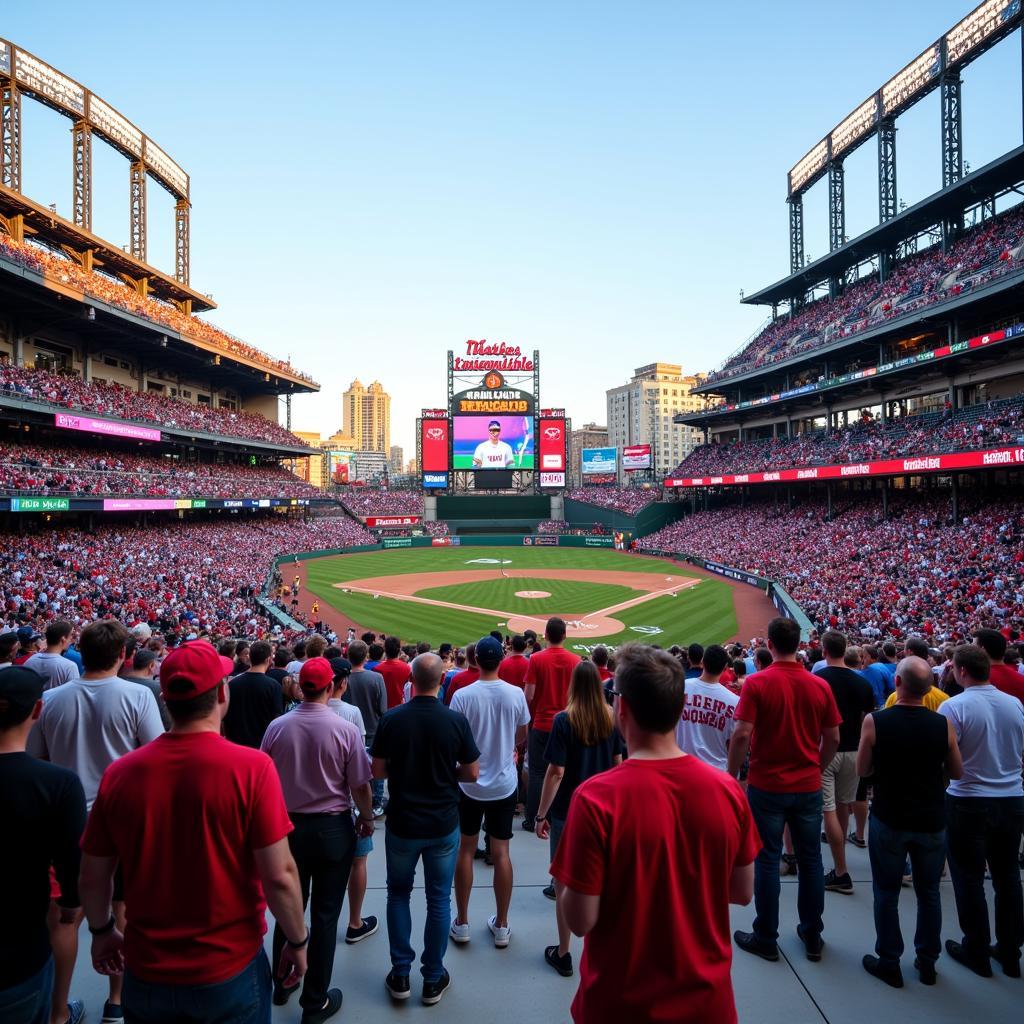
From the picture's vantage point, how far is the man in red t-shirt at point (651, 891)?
220 cm

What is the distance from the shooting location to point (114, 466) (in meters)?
40.2

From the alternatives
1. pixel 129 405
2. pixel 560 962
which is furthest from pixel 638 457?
pixel 560 962

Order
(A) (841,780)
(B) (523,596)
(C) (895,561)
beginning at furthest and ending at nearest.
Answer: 1. (B) (523,596)
2. (C) (895,561)
3. (A) (841,780)

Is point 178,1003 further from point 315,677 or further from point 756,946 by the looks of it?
point 756,946

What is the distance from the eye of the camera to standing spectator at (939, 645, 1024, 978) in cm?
426

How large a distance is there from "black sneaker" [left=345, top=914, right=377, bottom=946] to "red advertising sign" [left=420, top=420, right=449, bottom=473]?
64808 mm

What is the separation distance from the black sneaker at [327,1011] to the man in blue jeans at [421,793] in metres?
0.34

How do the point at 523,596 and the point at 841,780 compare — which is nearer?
the point at 841,780

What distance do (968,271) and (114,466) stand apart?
56.2m

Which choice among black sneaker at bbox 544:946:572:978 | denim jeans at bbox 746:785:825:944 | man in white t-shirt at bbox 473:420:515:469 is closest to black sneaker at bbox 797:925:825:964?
denim jeans at bbox 746:785:825:944

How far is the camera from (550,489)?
235 ft

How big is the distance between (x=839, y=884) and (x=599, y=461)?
3199 inches

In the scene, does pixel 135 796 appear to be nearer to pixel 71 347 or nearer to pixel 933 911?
pixel 933 911

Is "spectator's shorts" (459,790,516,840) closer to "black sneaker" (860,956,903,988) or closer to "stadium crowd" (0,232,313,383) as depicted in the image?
"black sneaker" (860,956,903,988)
